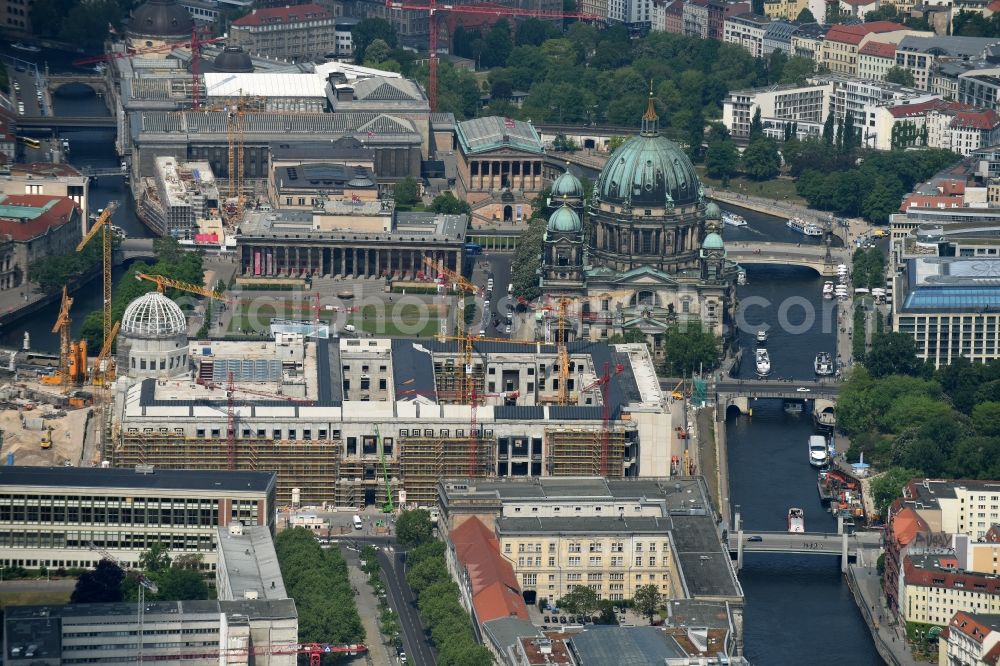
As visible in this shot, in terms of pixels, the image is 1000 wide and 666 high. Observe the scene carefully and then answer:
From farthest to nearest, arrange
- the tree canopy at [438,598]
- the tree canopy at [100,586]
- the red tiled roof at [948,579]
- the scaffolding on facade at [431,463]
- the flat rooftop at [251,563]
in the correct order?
the scaffolding on facade at [431,463], the red tiled roof at [948,579], the tree canopy at [100,586], the flat rooftop at [251,563], the tree canopy at [438,598]

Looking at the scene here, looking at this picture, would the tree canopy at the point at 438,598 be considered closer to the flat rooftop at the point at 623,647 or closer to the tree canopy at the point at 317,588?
the tree canopy at the point at 317,588

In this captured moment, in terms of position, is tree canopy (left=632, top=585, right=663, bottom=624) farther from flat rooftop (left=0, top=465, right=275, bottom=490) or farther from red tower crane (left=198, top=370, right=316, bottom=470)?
red tower crane (left=198, top=370, right=316, bottom=470)

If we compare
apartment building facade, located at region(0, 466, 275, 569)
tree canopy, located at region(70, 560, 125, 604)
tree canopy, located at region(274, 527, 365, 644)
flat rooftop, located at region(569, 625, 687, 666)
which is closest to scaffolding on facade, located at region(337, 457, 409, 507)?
tree canopy, located at region(274, 527, 365, 644)

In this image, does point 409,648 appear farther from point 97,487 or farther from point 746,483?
point 746,483

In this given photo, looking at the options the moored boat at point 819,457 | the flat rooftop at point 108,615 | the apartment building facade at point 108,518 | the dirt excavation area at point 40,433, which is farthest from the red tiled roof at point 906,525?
the dirt excavation area at point 40,433

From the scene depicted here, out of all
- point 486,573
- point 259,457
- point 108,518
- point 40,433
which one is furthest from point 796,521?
point 40,433

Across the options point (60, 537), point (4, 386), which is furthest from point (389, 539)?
point (4, 386)
